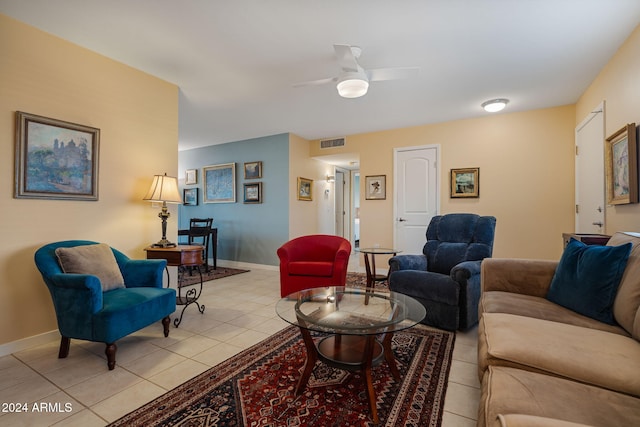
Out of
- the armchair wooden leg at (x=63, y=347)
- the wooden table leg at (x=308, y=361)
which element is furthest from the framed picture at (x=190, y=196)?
the wooden table leg at (x=308, y=361)

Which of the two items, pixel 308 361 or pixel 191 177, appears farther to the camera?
pixel 191 177

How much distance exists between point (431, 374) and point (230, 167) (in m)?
5.14

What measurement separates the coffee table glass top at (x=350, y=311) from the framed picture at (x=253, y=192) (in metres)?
3.47

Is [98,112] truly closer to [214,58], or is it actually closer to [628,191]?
[214,58]

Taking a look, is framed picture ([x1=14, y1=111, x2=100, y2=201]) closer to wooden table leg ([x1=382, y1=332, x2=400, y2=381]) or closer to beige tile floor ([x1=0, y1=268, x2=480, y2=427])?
beige tile floor ([x1=0, y1=268, x2=480, y2=427])

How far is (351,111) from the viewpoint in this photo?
421 cm

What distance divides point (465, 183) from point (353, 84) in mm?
2855

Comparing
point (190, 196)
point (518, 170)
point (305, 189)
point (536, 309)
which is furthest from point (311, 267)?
point (190, 196)

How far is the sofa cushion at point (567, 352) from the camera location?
1.02m

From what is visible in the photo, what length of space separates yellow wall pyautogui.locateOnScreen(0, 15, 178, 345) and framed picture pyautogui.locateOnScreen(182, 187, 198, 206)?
10.4 feet

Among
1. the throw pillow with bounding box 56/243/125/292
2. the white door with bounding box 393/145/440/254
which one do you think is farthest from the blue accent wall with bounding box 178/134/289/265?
the throw pillow with bounding box 56/243/125/292

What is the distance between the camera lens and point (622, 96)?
2.53 meters

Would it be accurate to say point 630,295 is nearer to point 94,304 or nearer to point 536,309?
point 536,309

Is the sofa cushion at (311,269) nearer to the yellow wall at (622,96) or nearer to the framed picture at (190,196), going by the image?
the yellow wall at (622,96)
